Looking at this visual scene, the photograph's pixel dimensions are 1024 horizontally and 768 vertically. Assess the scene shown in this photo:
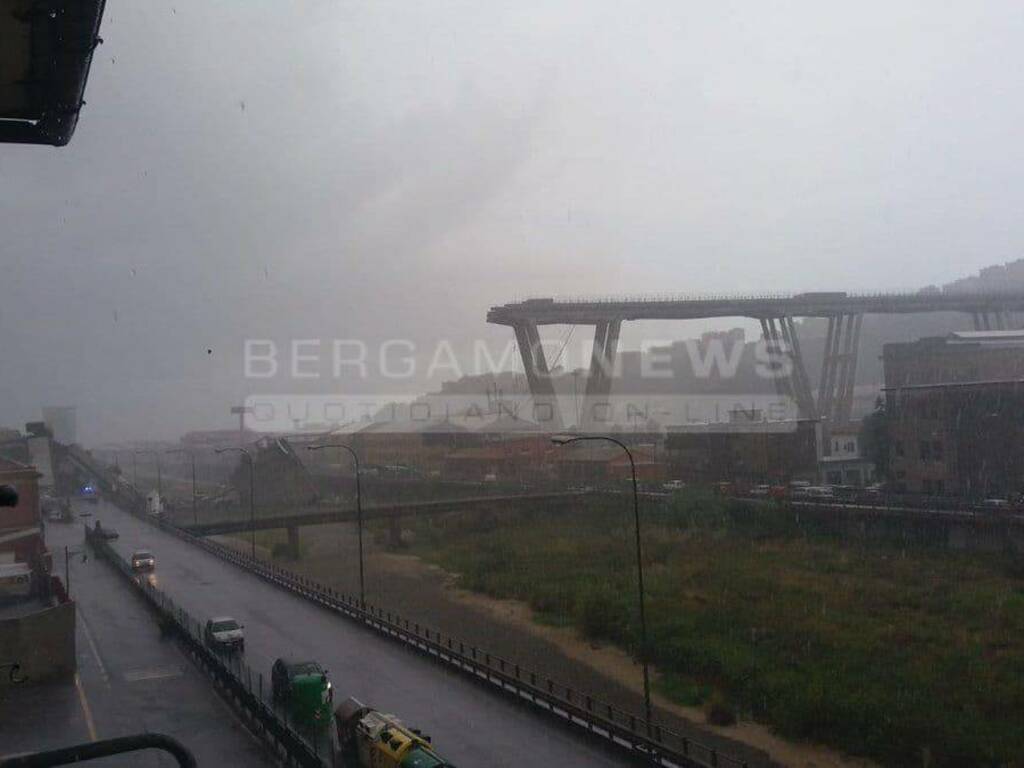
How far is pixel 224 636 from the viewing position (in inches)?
359

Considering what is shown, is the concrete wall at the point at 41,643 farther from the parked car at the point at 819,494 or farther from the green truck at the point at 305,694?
the parked car at the point at 819,494

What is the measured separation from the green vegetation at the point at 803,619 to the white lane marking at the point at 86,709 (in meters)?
5.10

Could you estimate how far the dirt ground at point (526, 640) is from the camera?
25.2 feet

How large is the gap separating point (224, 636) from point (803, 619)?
22.8 feet

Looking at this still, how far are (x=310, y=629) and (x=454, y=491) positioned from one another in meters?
16.8

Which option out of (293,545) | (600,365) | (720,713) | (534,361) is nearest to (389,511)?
(293,545)

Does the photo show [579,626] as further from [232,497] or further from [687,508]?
[232,497]

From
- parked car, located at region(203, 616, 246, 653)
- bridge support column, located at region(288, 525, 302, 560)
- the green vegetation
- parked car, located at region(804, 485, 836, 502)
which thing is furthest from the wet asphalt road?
parked car, located at region(804, 485, 836, 502)

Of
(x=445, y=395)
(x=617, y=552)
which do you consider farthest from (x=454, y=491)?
(x=445, y=395)

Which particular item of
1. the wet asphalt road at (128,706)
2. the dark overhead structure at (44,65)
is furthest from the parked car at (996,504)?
the dark overhead structure at (44,65)

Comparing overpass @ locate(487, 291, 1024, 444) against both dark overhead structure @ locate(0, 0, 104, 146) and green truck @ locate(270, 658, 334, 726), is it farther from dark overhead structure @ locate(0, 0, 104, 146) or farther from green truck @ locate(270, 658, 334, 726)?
dark overhead structure @ locate(0, 0, 104, 146)

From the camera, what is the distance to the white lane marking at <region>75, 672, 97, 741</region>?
20.8 feet

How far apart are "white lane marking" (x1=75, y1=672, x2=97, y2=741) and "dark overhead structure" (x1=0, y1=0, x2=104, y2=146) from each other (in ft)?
17.2

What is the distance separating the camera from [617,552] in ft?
58.8
